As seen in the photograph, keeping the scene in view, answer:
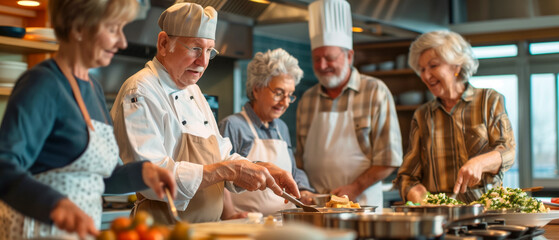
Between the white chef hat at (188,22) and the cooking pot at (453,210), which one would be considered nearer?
the cooking pot at (453,210)

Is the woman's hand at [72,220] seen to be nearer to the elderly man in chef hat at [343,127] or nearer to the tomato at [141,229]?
the tomato at [141,229]

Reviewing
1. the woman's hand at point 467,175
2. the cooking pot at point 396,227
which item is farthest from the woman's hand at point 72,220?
the woman's hand at point 467,175

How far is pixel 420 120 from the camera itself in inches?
125

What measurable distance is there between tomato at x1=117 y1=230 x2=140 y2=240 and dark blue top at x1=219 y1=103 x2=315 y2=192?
71.1 inches

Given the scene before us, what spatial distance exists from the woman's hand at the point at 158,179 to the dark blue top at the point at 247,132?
1427 millimetres

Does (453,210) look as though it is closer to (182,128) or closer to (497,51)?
(182,128)

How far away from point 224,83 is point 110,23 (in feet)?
8.56

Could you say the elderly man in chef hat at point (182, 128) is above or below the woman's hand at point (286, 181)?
above

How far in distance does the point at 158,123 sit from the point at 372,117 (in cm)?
168

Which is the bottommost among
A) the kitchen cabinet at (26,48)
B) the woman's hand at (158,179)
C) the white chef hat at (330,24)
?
the woman's hand at (158,179)

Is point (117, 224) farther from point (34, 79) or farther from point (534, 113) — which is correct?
point (534, 113)

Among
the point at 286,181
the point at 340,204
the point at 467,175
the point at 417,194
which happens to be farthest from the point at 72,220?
the point at 417,194

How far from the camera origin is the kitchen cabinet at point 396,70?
19.4 ft

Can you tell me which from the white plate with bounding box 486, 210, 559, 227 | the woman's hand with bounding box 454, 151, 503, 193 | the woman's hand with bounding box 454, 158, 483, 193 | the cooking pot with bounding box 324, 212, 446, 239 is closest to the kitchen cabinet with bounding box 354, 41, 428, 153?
the woman's hand with bounding box 454, 151, 503, 193
